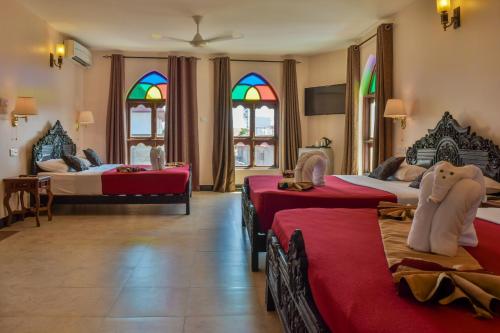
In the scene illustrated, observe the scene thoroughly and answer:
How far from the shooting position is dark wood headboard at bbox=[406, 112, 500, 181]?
3853 millimetres

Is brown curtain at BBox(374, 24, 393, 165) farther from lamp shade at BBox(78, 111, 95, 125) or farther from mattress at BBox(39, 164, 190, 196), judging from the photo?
lamp shade at BBox(78, 111, 95, 125)

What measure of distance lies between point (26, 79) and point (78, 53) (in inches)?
69.6

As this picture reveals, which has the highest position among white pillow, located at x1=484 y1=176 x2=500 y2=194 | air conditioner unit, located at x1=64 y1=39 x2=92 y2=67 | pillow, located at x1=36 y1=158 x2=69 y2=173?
air conditioner unit, located at x1=64 y1=39 x2=92 y2=67

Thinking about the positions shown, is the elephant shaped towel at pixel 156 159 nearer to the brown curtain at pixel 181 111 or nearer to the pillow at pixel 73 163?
the pillow at pixel 73 163

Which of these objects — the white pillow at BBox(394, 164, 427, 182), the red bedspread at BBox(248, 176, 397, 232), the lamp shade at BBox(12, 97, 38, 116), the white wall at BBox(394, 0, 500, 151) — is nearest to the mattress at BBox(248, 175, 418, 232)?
the red bedspread at BBox(248, 176, 397, 232)

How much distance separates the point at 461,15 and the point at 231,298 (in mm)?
3786

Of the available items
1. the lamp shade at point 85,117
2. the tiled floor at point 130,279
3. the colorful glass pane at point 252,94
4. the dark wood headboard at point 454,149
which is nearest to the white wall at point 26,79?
the lamp shade at point 85,117

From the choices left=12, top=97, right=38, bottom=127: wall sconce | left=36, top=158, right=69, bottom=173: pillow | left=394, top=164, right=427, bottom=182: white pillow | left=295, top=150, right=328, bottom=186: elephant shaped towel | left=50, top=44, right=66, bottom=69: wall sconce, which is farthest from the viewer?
left=50, top=44, right=66, bottom=69: wall sconce

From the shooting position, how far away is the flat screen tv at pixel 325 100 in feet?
28.1

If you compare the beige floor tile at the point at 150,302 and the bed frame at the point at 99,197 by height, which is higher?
the bed frame at the point at 99,197

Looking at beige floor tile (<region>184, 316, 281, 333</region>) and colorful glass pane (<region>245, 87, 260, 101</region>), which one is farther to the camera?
colorful glass pane (<region>245, 87, 260, 101</region>)

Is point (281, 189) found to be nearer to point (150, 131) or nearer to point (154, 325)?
point (154, 325)

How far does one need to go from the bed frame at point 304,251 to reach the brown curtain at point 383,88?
28.5 inches

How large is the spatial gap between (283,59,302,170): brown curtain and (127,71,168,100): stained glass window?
264cm
